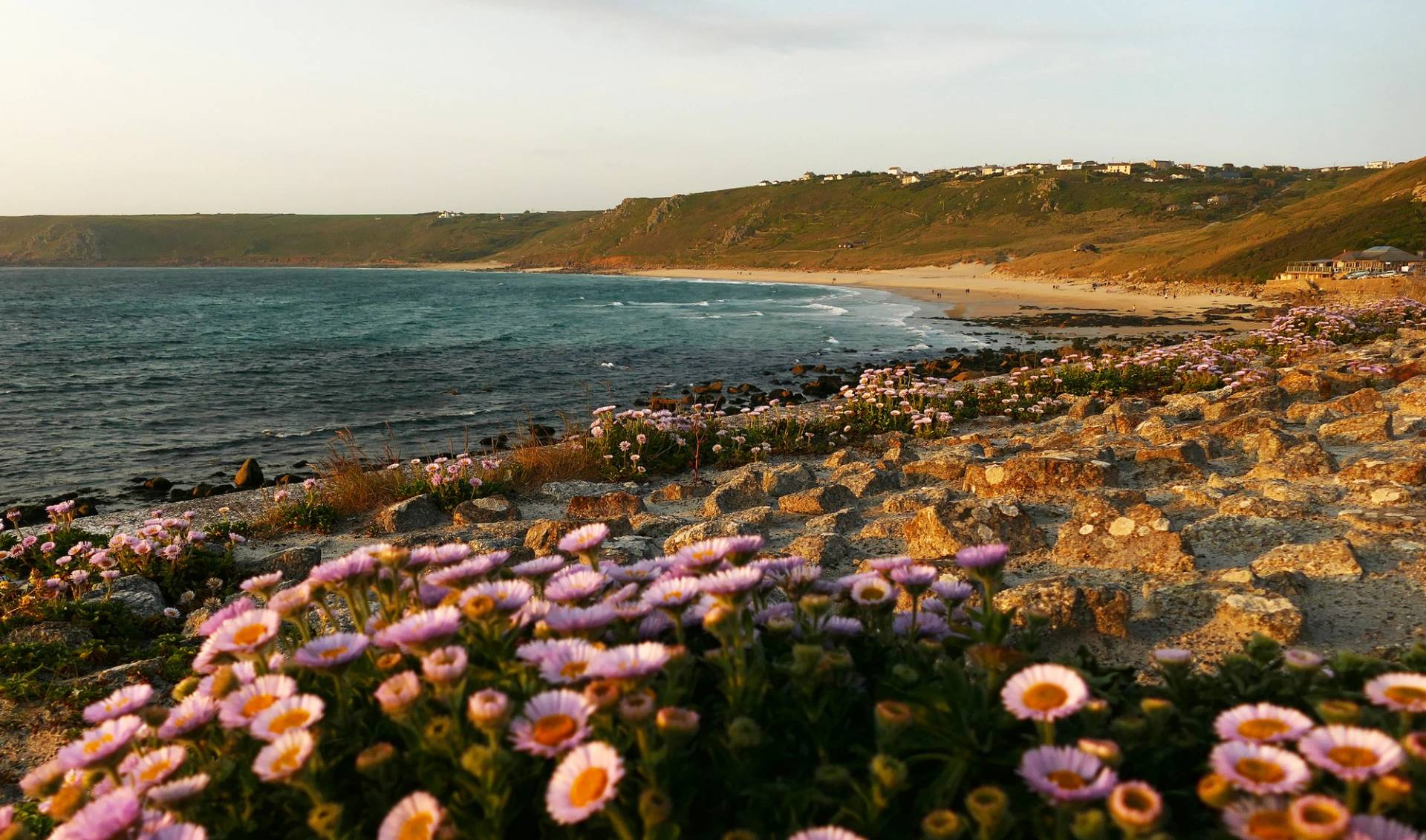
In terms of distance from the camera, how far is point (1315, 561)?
4.18 meters

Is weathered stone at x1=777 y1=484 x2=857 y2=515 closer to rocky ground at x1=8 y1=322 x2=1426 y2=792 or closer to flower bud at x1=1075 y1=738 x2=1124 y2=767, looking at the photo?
rocky ground at x1=8 y1=322 x2=1426 y2=792

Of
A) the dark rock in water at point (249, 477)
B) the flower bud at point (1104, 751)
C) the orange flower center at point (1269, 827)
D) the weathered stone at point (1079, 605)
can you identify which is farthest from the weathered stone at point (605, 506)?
the dark rock in water at point (249, 477)

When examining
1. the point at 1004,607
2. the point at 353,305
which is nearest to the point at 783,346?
the point at 1004,607

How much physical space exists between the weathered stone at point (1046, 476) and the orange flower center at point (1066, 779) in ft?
16.4

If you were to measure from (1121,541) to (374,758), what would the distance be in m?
4.53

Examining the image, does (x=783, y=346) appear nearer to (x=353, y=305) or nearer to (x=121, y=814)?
(x=121, y=814)

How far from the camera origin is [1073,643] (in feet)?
11.9

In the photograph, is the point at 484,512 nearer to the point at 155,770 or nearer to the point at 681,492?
the point at 681,492

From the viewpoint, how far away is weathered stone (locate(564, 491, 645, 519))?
279 inches

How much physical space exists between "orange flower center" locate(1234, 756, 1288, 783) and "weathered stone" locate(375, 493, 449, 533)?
734 centimetres

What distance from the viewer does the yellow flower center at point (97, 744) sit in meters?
1.73

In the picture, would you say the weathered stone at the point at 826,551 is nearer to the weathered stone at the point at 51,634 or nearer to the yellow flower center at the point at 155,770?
the yellow flower center at the point at 155,770

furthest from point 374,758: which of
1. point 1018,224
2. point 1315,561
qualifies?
point 1018,224

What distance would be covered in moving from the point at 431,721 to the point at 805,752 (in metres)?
0.85
